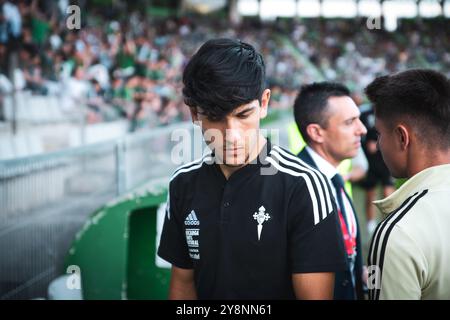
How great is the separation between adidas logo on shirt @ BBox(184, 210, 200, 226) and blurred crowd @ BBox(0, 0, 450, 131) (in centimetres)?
553

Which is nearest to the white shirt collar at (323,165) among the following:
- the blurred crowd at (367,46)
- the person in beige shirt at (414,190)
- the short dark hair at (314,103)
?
the short dark hair at (314,103)

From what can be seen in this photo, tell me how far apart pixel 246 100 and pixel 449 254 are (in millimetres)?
706

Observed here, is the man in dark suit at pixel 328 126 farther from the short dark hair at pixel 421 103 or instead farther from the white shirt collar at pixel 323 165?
the short dark hair at pixel 421 103

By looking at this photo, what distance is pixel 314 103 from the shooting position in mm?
2777

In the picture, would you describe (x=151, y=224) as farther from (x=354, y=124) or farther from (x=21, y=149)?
(x=21, y=149)

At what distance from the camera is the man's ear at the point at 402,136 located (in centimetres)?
159

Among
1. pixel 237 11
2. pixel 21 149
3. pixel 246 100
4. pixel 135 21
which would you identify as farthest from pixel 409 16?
pixel 246 100

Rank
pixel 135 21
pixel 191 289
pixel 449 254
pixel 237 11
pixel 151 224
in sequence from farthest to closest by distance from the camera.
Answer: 1. pixel 237 11
2. pixel 135 21
3. pixel 151 224
4. pixel 191 289
5. pixel 449 254

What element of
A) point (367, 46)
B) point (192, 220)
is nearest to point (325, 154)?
point (192, 220)

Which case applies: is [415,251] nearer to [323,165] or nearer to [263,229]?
[263,229]

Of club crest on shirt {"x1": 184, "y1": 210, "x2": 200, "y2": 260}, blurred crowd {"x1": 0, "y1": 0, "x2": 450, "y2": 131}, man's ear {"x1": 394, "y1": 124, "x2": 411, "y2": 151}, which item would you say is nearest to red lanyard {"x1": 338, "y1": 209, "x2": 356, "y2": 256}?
man's ear {"x1": 394, "y1": 124, "x2": 411, "y2": 151}

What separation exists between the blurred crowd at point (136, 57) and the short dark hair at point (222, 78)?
220 inches

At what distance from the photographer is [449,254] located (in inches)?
53.5

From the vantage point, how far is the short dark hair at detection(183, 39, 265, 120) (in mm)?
1546
